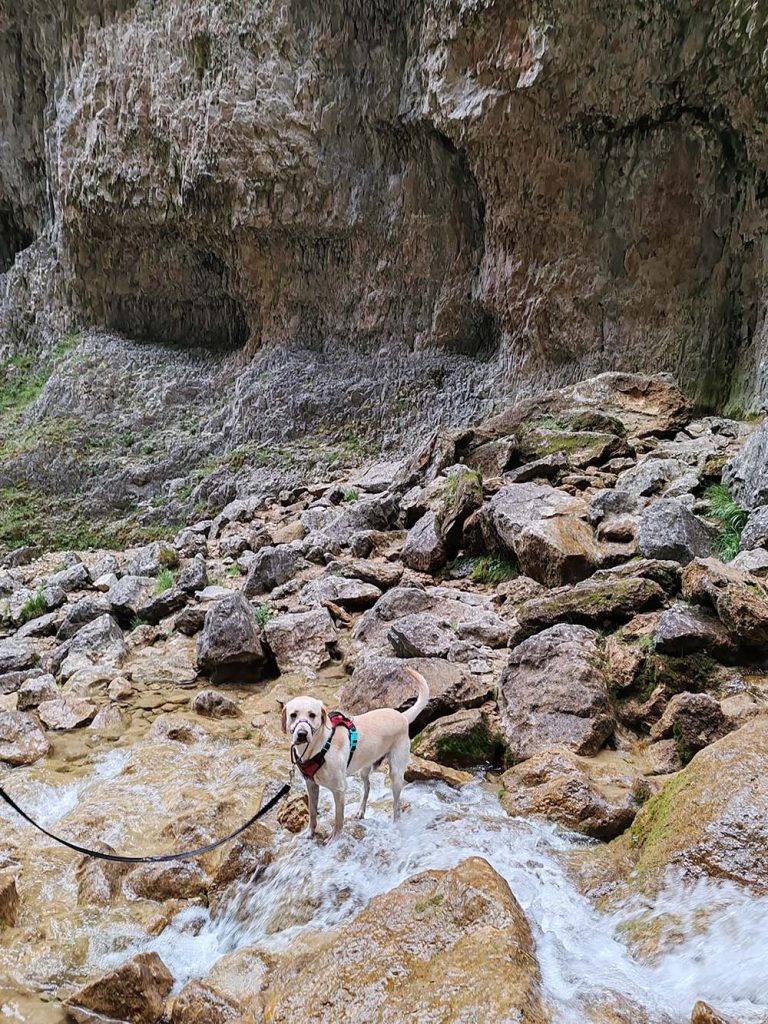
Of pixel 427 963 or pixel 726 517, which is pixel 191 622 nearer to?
pixel 427 963

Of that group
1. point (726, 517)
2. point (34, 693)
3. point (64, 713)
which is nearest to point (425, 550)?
point (726, 517)

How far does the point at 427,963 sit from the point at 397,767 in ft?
4.65

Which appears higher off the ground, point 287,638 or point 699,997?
point 699,997

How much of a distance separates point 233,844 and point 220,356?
19.5 metres

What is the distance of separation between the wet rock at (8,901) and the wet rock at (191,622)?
13.6 ft

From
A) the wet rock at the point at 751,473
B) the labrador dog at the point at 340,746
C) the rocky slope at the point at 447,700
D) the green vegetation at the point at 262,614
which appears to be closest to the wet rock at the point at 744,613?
the rocky slope at the point at 447,700

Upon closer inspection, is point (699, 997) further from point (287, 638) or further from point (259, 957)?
point (287, 638)

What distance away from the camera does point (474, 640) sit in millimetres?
5707

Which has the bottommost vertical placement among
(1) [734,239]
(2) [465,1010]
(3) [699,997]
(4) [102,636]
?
(4) [102,636]

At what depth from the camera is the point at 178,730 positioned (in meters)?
5.00

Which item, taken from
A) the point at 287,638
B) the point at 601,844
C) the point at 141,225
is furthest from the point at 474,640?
the point at 141,225

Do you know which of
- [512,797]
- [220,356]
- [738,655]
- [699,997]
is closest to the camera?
[699,997]

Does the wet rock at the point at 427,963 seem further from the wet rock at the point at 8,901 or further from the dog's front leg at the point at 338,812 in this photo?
the wet rock at the point at 8,901

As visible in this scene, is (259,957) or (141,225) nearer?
(259,957)
